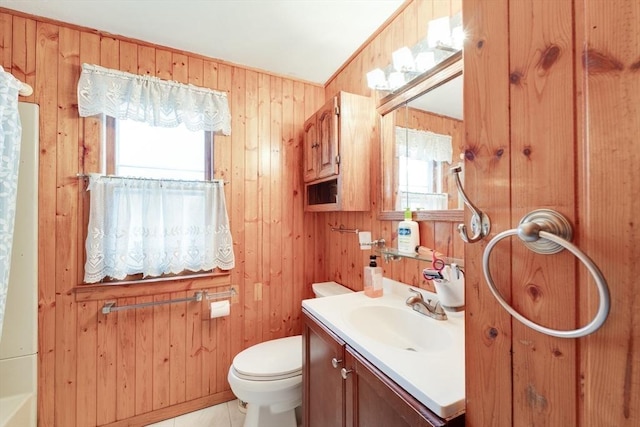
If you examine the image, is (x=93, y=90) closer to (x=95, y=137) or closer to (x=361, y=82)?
(x=95, y=137)

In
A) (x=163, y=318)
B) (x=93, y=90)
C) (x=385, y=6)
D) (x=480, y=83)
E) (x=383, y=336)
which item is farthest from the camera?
(x=163, y=318)

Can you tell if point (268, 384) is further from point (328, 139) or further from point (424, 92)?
point (424, 92)

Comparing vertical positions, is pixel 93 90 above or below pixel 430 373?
above

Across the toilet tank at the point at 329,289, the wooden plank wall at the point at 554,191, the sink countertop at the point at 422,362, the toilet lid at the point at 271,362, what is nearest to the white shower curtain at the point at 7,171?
the toilet lid at the point at 271,362

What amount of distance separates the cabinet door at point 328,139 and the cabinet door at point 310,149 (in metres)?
0.05

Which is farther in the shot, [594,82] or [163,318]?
[163,318]

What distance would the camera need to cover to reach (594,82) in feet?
1.27

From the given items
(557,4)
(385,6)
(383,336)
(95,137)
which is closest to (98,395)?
(95,137)

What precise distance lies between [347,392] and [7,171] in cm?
160

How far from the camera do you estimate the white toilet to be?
1.39 meters

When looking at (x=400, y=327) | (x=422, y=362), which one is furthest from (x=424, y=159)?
(x=422, y=362)

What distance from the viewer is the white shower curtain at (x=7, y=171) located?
107 cm

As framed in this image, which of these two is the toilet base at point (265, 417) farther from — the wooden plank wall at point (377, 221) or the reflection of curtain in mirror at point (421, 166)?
the reflection of curtain in mirror at point (421, 166)

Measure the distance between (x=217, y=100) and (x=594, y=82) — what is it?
1.93 meters
